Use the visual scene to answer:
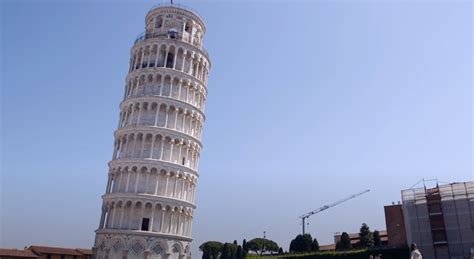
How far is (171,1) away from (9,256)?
43505 millimetres

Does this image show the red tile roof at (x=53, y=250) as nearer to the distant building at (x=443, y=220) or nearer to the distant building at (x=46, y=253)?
the distant building at (x=46, y=253)

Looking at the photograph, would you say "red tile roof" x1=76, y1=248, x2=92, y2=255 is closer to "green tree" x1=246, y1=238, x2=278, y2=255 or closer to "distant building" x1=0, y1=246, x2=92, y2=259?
"distant building" x1=0, y1=246, x2=92, y2=259

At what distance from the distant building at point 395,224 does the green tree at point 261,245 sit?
155ft

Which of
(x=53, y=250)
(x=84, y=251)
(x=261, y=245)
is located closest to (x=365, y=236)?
(x=261, y=245)

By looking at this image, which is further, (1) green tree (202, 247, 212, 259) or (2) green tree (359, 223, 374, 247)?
(1) green tree (202, 247, 212, 259)

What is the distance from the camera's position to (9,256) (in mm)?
54531

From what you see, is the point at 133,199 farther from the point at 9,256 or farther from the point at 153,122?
the point at 9,256

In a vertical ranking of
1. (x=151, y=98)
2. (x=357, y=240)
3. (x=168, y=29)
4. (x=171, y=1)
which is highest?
(x=171, y=1)

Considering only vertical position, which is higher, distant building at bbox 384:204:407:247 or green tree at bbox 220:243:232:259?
A: distant building at bbox 384:204:407:247

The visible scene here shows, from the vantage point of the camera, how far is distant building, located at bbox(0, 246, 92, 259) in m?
55.3

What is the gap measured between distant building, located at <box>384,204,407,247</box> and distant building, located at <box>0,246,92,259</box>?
172ft

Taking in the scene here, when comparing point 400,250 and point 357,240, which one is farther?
point 357,240

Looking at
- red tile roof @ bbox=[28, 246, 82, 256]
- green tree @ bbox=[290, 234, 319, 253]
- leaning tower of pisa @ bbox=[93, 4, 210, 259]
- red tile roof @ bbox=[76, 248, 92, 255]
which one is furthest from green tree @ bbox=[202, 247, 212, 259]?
leaning tower of pisa @ bbox=[93, 4, 210, 259]

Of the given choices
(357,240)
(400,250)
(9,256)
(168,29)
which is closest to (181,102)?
(168,29)
